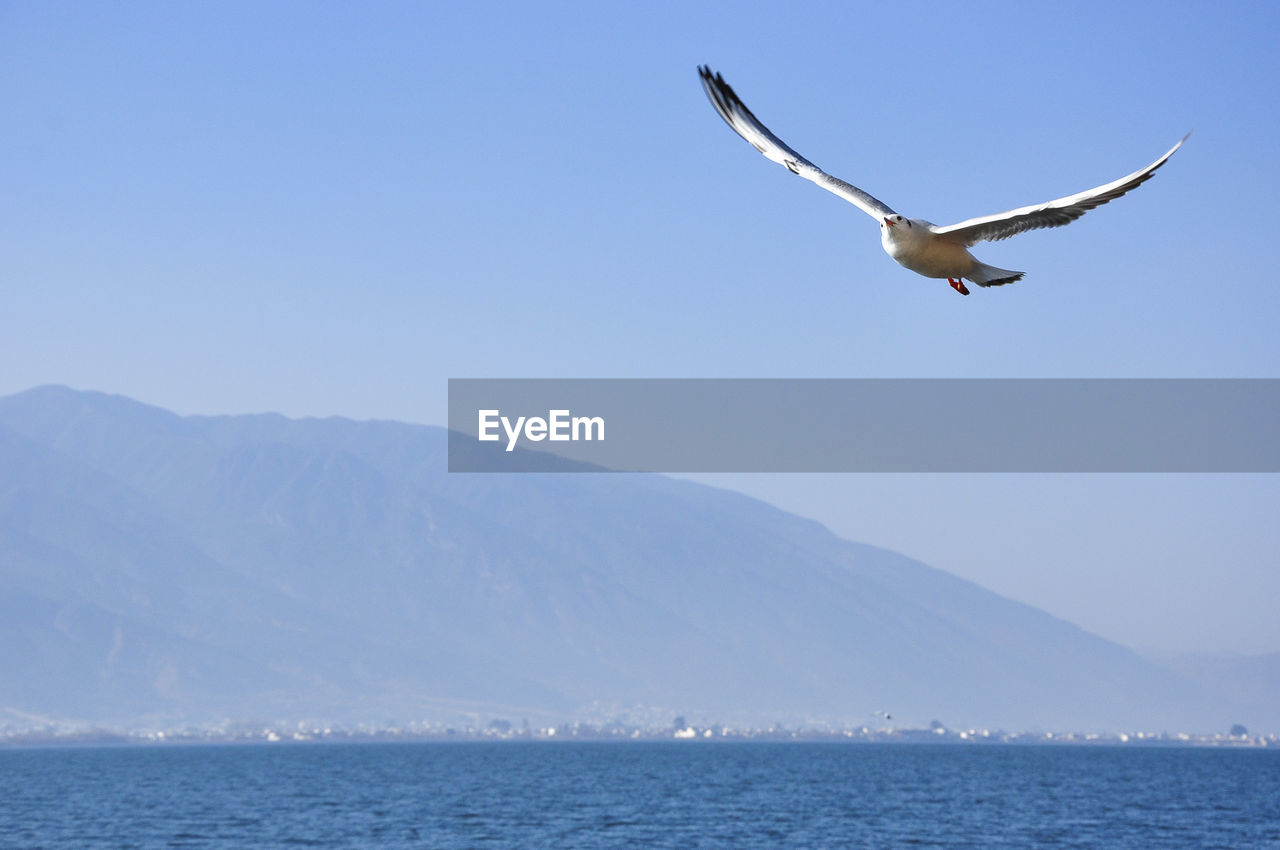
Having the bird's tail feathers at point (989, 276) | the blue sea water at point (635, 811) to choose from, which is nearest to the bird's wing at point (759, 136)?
the bird's tail feathers at point (989, 276)

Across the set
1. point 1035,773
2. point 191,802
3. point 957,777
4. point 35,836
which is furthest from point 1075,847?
point 1035,773

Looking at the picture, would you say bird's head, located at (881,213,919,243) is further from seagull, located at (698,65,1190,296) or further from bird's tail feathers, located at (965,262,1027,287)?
bird's tail feathers, located at (965,262,1027,287)

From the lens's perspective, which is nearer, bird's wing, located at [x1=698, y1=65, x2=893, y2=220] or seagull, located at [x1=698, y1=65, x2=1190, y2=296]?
seagull, located at [x1=698, y1=65, x2=1190, y2=296]

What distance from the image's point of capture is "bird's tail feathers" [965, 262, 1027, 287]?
1371cm

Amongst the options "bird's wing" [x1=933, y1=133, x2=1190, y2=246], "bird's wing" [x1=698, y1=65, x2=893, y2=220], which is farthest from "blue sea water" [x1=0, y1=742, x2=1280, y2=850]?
"bird's wing" [x1=933, y1=133, x2=1190, y2=246]

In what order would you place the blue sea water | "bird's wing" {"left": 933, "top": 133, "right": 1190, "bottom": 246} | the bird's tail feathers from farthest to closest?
the blue sea water < the bird's tail feathers < "bird's wing" {"left": 933, "top": 133, "right": 1190, "bottom": 246}

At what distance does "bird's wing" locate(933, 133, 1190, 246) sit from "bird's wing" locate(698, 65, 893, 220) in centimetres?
185

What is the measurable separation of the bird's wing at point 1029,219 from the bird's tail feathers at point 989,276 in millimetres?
292

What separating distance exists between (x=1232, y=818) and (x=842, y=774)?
78.1 meters

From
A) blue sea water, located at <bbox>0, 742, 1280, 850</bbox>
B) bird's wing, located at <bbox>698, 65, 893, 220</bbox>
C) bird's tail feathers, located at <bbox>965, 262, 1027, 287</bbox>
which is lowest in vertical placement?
blue sea water, located at <bbox>0, 742, 1280, 850</bbox>

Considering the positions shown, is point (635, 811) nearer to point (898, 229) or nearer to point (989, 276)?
point (989, 276)

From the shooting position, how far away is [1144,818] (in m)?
110

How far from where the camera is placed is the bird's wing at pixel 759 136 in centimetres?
1598

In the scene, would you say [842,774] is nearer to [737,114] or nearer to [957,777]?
[957,777]
